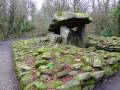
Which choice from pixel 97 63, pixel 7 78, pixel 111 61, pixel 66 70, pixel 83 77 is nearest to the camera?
pixel 83 77

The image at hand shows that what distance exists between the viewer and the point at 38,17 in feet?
130

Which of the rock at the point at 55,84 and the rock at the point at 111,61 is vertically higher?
the rock at the point at 111,61

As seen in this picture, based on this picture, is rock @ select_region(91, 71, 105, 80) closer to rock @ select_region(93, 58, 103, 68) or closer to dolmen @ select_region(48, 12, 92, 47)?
rock @ select_region(93, 58, 103, 68)

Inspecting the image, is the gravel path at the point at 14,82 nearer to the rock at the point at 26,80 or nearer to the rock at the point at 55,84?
the rock at the point at 26,80

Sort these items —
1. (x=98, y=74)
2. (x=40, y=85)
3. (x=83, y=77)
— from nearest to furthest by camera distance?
1. (x=40, y=85)
2. (x=83, y=77)
3. (x=98, y=74)

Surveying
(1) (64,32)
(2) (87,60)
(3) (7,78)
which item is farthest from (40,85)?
(1) (64,32)

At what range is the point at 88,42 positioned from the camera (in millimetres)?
11812

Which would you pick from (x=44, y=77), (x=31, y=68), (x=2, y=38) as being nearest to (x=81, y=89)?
(x=44, y=77)

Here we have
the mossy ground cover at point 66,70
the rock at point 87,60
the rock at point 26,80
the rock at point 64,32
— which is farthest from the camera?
the rock at point 64,32

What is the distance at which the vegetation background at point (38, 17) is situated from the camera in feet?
82.1

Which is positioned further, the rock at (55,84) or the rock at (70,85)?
the rock at (55,84)

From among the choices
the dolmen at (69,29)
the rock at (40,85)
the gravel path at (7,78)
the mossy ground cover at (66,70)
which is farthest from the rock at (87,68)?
the dolmen at (69,29)

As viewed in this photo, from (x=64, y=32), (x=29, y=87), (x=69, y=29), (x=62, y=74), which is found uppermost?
(x=69, y=29)

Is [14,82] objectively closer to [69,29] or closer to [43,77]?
[43,77]
